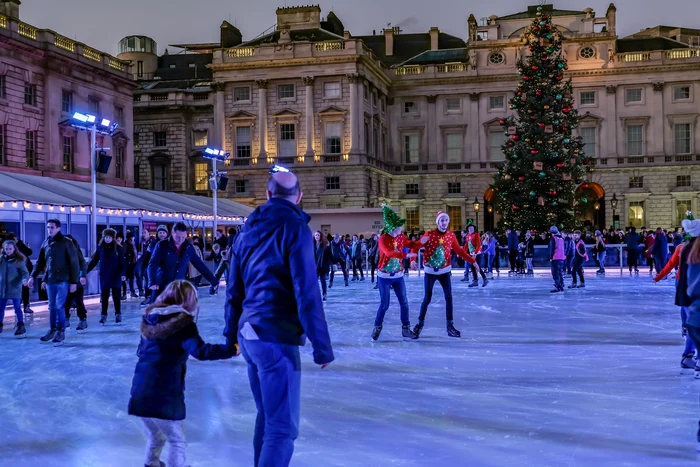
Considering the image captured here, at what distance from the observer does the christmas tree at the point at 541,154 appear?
3169 cm

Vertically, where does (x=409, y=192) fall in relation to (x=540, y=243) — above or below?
above

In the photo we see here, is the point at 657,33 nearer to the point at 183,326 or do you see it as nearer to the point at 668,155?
the point at 668,155

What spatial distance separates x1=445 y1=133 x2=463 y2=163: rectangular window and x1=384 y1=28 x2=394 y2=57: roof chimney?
33.5 feet

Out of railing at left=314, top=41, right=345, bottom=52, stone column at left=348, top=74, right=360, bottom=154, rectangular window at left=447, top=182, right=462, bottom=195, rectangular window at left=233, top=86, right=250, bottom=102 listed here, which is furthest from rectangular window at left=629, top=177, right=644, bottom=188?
rectangular window at left=233, top=86, right=250, bottom=102

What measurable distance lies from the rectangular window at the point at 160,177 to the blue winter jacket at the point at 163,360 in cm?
5213

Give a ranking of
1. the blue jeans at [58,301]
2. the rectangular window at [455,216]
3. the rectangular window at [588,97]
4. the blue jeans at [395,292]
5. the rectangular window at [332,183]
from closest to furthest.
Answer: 1. the blue jeans at [395,292]
2. the blue jeans at [58,301]
3. the rectangular window at [332,183]
4. the rectangular window at [588,97]
5. the rectangular window at [455,216]

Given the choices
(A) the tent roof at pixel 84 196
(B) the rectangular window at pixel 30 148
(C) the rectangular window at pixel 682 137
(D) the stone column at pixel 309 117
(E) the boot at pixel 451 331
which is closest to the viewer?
(E) the boot at pixel 451 331

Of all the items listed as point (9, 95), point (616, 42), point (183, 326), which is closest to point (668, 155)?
point (616, 42)

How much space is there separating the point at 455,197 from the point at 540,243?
80.8ft

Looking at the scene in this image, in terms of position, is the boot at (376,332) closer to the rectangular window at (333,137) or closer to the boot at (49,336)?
the boot at (49,336)

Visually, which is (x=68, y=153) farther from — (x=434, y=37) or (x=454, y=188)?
(x=434, y=37)

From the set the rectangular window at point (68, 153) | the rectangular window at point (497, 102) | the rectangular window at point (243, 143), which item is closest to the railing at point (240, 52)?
the rectangular window at point (243, 143)

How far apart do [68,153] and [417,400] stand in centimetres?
3356

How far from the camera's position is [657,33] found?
66562 mm
